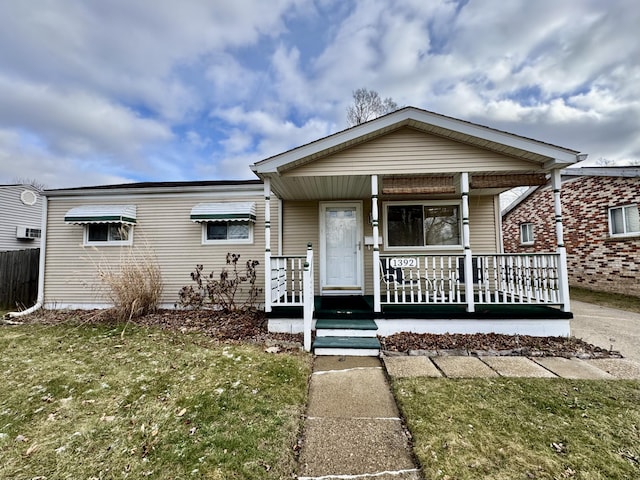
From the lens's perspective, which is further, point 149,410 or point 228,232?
point 228,232

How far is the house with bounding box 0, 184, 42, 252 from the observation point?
11.0m

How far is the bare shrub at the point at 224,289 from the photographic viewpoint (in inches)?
257

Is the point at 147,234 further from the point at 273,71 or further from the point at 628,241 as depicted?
the point at 628,241

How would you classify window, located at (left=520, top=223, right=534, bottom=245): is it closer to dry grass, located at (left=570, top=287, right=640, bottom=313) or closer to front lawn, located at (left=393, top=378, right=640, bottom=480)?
dry grass, located at (left=570, top=287, right=640, bottom=313)

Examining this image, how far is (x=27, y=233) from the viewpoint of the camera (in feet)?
38.3

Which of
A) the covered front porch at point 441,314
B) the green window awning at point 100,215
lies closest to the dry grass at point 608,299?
the covered front porch at point 441,314

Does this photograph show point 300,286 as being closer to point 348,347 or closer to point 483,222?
point 348,347

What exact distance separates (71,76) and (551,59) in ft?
51.5

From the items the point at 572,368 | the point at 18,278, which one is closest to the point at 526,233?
the point at 572,368

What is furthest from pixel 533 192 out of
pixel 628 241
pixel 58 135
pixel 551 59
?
pixel 58 135

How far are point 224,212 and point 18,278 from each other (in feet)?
21.3

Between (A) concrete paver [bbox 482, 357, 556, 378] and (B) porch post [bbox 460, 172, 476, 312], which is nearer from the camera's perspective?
(A) concrete paver [bbox 482, 357, 556, 378]

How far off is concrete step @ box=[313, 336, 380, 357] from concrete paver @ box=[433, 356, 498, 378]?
2.87 ft

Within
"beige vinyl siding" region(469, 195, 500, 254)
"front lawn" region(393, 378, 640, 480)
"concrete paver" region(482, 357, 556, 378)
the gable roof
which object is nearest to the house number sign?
→ "concrete paver" region(482, 357, 556, 378)
